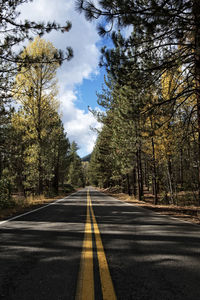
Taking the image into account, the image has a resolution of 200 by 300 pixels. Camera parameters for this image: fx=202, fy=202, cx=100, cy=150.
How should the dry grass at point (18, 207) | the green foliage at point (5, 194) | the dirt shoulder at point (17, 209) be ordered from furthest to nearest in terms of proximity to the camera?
the green foliage at point (5, 194) < the dry grass at point (18, 207) < the dirt shoulder at point (17, 209)

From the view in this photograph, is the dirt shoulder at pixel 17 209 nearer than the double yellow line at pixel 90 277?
No

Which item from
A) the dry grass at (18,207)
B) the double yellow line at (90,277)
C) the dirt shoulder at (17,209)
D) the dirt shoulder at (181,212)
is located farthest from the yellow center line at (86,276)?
the dry grass at (18,207)

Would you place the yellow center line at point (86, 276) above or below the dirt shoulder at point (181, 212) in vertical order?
above

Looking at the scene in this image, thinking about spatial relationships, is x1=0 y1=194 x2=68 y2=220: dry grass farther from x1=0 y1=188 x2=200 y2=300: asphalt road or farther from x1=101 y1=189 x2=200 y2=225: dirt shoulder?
x1=101 y1=189 x2=200 y2=225: dirt shoulder

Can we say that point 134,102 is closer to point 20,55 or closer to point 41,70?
point 20,55

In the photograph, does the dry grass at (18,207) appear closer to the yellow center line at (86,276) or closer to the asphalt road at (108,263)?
the asphalt road at (108,263)

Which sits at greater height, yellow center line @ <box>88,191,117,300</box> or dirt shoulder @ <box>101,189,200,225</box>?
yellow center line @ <box>88,191,117,300</box>

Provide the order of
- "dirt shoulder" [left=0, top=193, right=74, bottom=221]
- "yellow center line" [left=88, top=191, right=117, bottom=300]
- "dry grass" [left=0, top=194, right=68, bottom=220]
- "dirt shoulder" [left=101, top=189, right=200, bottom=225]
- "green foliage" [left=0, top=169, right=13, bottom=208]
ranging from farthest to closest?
"green foliage" [left=0, top=169, right=13, bottom=208], "dry grass" [left=0, top=194, right=68, bottom=220], "dirt shoulder" [left=0, top=193, right=74, bottom=221], "dirt shoulder" [left=101, top=189, right=200, bottom=225], "yellow center line" [left=88, top=191, right=117, bottom=300]

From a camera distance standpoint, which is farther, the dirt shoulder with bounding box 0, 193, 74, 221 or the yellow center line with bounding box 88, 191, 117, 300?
the dirt shoulder with bounding box 0, 193, 74, 221

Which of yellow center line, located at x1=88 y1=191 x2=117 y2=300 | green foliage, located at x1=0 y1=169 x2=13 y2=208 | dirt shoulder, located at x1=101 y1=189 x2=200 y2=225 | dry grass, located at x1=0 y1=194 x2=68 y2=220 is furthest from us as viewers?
green foliage, located at x1=0 y1=169 x2=13 y2=208

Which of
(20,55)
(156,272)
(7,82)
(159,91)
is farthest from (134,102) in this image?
(156,272)

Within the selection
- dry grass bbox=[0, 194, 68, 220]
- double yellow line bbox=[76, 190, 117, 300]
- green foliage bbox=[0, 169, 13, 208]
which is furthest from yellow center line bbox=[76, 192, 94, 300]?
green foliage bbox=[0, 169, 13, 208]

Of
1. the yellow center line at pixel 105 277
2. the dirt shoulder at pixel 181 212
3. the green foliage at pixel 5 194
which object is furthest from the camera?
the green foliage at pixel 5 194

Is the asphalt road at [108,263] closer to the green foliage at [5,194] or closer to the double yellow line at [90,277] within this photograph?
the double yellow line at [90,277]
